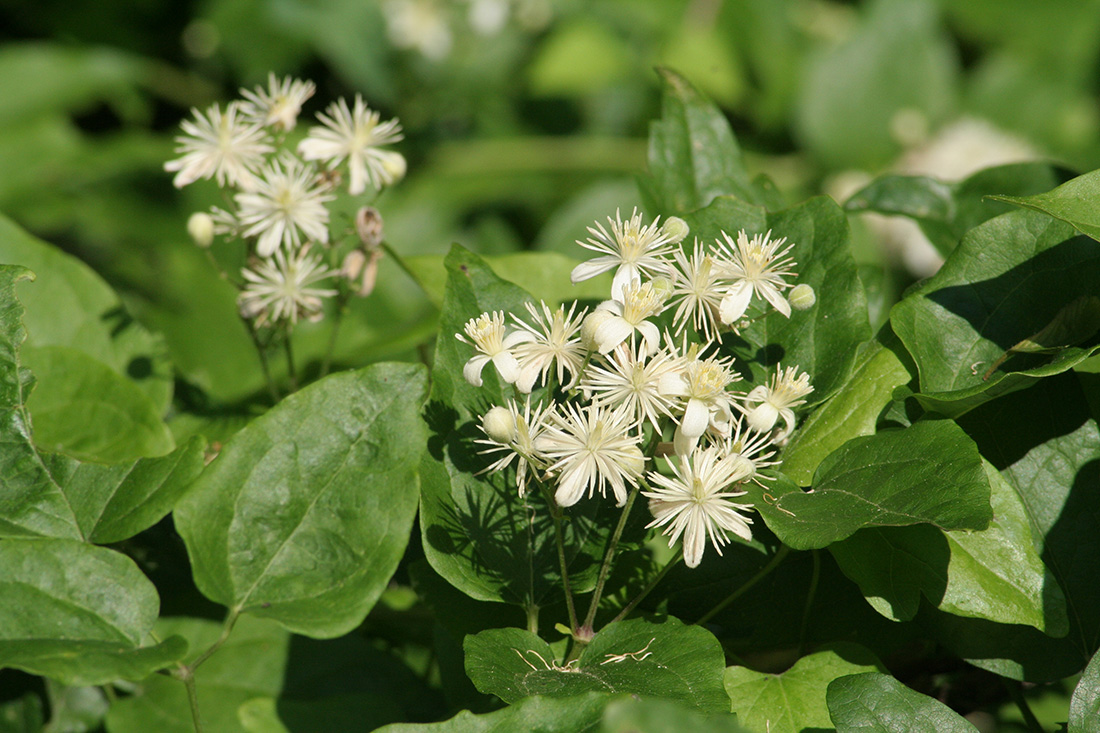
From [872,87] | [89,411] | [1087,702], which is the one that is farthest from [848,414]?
[872,87]

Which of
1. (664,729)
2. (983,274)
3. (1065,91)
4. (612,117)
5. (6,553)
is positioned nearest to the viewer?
(664,729)

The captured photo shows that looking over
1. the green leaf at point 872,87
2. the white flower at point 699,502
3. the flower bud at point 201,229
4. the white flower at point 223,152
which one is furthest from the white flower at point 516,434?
the green leaf at point 872,87

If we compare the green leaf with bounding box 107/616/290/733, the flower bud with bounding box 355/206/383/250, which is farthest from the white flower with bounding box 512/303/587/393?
the green leaf with bounding box 107/616/290/733

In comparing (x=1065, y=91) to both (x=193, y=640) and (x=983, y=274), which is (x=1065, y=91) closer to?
(x=983, y=274)

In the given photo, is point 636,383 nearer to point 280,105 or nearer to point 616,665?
point 616,665

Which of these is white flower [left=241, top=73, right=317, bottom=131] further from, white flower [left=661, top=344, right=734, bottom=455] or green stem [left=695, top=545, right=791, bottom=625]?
green stem [left=695, top=545, right=791, bottom=625]

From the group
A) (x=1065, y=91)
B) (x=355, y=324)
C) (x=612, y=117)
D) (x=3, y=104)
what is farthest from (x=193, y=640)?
(x=1065, y=91)
